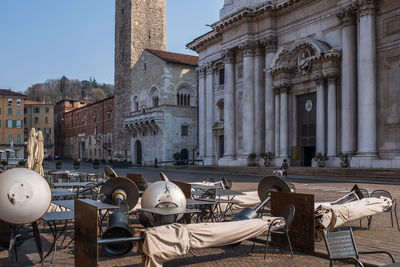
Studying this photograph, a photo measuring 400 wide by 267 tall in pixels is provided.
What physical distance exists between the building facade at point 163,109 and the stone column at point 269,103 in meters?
18.5

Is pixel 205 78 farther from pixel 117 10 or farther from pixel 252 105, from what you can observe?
pixel 117 10

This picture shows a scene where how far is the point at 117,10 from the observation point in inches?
2459

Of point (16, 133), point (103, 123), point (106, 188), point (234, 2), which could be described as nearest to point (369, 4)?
point (234, 2)

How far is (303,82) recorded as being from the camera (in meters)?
30.7

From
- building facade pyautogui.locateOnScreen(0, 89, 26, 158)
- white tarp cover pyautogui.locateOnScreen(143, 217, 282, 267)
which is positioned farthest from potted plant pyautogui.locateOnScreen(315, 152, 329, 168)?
building facade pyautogui.locateOnScreen(0, 89, 26, 158)

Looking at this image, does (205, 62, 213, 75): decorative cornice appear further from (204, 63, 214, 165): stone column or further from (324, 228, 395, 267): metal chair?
(324, 228, 395, 267): metal chair

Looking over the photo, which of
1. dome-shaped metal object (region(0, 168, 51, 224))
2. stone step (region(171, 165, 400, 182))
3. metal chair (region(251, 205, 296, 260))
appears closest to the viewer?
dome-shaped metal object (region(0, 168, 51, 224))

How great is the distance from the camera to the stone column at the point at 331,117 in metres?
27.5

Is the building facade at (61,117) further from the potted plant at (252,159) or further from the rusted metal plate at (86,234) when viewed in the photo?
the rusted metal plate at (86,234)

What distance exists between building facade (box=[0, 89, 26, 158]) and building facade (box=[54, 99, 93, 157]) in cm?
1950

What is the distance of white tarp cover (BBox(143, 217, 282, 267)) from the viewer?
18.1ft

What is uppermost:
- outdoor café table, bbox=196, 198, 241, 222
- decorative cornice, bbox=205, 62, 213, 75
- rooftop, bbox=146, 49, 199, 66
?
rooftop, bbox=146, 49, 199, 66

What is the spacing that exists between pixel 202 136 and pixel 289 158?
13002 millimetres

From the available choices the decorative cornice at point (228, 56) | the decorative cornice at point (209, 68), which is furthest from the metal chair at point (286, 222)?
the decorative cornice at point (209, 68)
